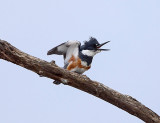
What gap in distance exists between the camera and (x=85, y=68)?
505cm

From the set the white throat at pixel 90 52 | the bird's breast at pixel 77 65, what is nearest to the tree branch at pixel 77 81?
the bird's breast at pixel 77 65

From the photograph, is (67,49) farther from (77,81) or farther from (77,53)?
(77,81)

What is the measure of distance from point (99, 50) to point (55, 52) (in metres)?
0.68

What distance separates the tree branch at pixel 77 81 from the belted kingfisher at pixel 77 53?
0.96 m

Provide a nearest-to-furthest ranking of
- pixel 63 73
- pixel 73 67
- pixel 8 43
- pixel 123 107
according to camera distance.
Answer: pixel 8 43, pixel 63 73, pixel 123 107, pixel 73 67

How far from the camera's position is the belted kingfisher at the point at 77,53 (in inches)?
197

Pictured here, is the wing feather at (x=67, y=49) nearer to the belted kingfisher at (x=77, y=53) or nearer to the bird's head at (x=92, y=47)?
the belted kingfisher at (x=77, y=53)

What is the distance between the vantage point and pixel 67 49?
5.12m

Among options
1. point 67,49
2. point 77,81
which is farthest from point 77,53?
point 77,81

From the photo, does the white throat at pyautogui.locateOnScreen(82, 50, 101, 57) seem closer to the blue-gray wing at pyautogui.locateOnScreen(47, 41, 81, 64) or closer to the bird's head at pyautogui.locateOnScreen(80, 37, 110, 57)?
the bird's head at pyautogui.locateOnScreen(80, 37, 110, 57)

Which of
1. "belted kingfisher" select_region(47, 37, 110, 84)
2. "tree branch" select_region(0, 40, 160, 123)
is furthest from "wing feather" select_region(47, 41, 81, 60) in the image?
"tree branch" select_region(0, 40, 160, 123)

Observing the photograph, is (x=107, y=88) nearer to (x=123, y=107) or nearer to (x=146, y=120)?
(x=123, y=107)

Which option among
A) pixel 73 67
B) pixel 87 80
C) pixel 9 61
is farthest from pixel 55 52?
pixel 9 61

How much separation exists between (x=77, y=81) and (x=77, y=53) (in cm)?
122
